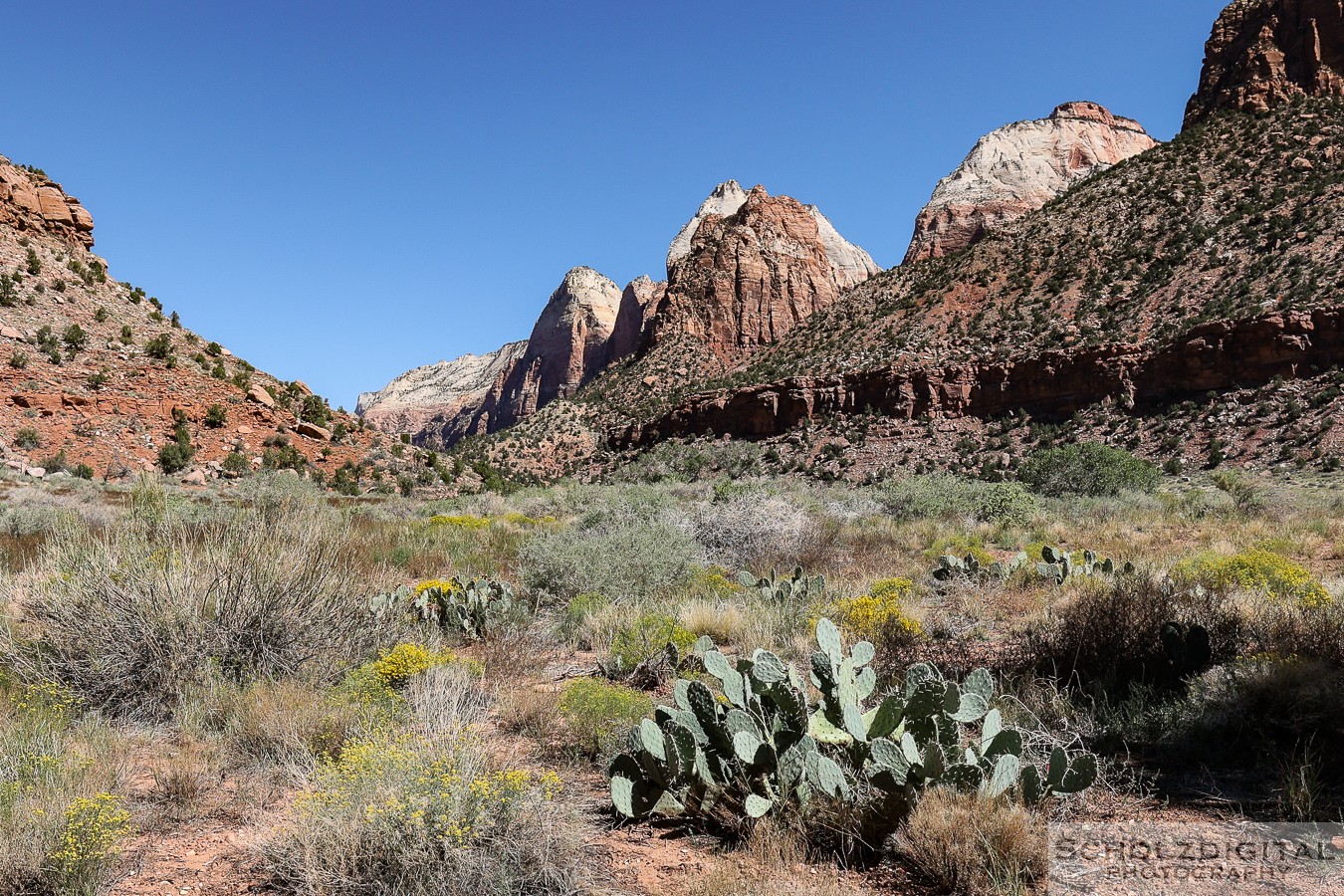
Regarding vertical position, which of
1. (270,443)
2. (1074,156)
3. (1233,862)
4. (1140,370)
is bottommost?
(1233,862)

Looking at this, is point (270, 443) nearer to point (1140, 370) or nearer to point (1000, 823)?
point (1000, 823)

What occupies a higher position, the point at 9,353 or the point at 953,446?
the point at 9,353

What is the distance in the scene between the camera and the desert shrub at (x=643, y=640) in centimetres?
519

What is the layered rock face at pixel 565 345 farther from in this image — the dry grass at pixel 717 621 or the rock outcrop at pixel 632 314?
the dry grass at pixel 717 621

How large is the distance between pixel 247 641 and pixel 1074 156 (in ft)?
302

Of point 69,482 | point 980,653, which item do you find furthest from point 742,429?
point 980,653

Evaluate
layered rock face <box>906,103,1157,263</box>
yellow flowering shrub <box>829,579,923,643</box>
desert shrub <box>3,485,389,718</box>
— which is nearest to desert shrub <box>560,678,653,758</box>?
desert shrub <box>3,485,389,718</box>

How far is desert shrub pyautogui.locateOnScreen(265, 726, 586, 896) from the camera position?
8.02 ft

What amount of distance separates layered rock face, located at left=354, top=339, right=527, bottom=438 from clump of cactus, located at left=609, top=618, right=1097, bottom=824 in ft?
452

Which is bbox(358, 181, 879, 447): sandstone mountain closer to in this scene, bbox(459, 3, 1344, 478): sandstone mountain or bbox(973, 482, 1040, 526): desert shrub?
bbox(459, 3, 1344, 478): sandstone mountain

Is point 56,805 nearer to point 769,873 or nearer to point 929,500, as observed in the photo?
point 769,873

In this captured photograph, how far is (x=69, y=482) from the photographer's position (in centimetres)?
1536

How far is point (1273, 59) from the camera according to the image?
41.2 m

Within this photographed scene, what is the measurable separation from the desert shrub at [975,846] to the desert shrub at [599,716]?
1.58 metres
